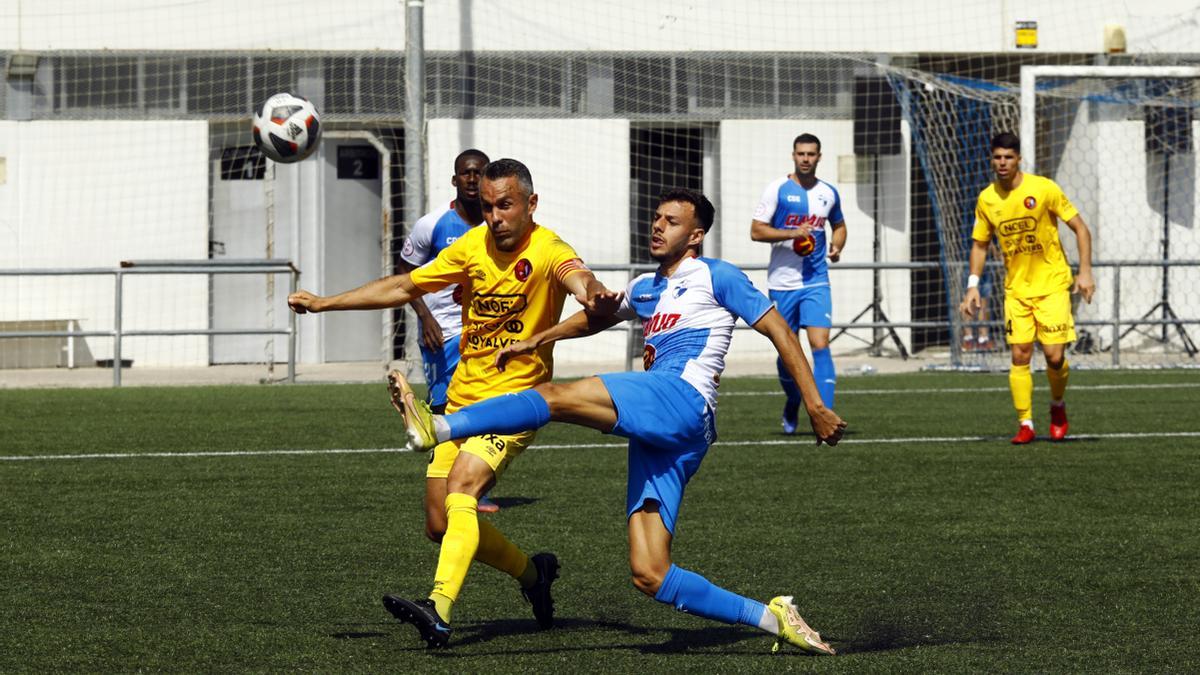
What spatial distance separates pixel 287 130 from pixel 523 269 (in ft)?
22.8

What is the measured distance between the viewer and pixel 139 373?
19.4 metres

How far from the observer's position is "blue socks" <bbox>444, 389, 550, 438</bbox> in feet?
17.0

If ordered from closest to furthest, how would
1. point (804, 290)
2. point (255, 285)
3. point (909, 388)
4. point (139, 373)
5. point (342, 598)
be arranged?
point (342, 598), point (804, 290), point (909, 388), point (139, 373), point (255, 285)

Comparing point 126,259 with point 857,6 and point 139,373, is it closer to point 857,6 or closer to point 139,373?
point 139,373

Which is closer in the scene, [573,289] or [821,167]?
[573,289]

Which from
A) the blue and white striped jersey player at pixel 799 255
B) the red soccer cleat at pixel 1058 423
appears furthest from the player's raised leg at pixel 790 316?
the red soccer cleat at pixel 1058 423

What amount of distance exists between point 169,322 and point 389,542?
13366 millimetres

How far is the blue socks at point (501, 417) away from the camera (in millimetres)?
5180

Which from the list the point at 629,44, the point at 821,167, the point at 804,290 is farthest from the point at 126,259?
the point at 804,290

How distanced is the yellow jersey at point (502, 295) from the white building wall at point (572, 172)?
14019mm

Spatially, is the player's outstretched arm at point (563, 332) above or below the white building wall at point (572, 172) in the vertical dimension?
below

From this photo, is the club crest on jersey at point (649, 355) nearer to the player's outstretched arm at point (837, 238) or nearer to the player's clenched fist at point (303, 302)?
the player's clenched fist at point (303, 302)

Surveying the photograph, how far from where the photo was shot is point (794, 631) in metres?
5.43

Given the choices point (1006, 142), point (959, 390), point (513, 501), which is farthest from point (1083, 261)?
point (959, 390)
